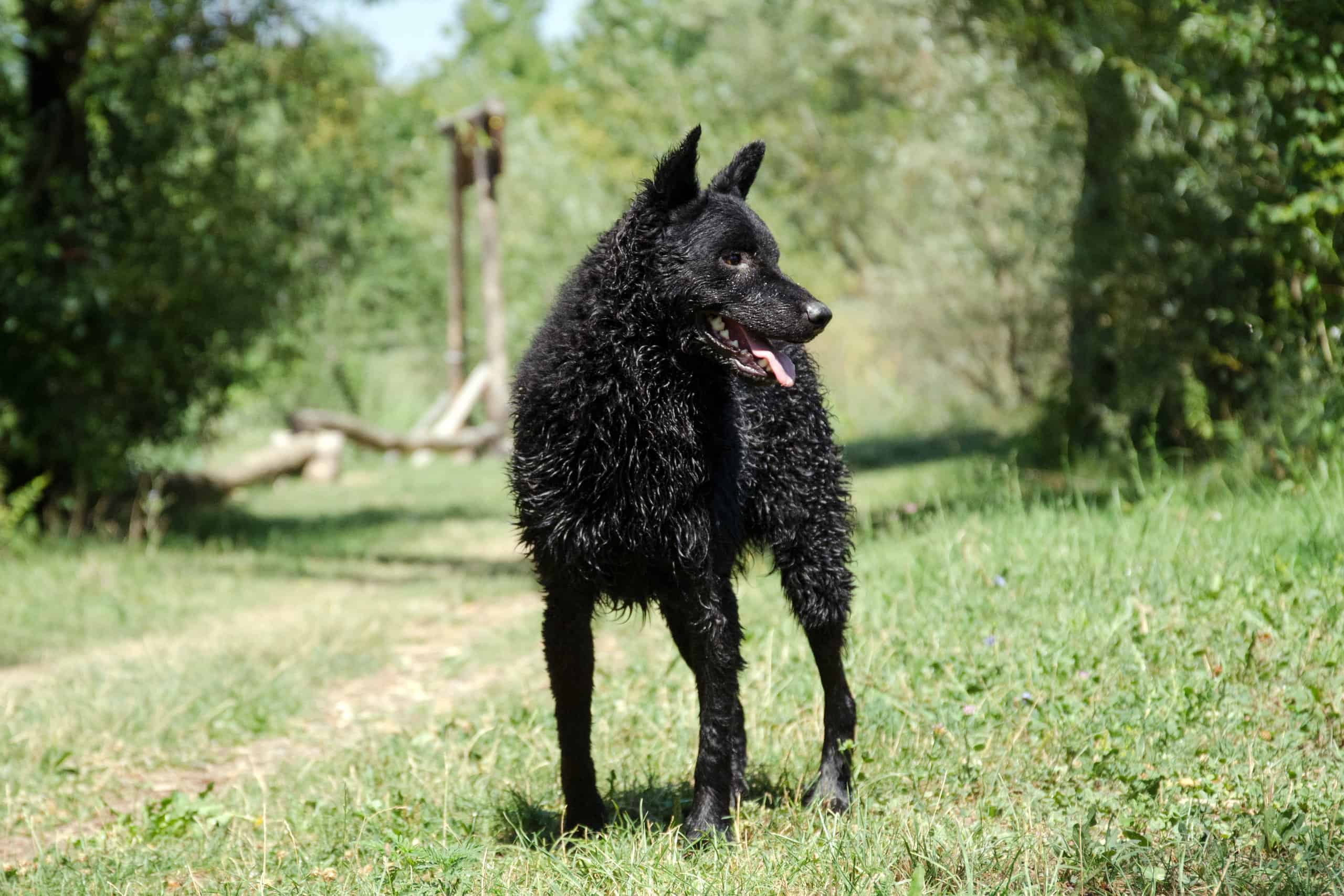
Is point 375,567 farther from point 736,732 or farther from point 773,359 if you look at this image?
point 773,359

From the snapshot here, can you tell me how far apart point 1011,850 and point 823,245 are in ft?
80.6

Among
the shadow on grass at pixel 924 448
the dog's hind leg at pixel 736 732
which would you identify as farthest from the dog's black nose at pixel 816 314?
the shadow on grass at pixel 924 448

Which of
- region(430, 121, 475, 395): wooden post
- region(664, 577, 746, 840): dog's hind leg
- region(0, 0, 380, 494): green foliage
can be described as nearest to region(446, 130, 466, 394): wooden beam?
region(430, 121, 475, 395): wooden post

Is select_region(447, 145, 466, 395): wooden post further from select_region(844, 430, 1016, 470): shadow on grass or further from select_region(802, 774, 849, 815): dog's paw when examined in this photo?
select_region(802, 774, 849, 815): dog's paw

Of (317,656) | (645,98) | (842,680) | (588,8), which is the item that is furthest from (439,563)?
(588,8)

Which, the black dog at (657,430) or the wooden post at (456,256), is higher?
the wooden post at (456,256)

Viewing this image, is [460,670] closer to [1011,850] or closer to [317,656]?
[317,656]

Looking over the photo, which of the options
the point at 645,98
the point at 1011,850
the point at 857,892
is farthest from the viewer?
the point at 645,98

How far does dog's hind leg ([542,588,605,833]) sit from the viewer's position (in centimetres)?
394

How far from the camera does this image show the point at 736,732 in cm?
416

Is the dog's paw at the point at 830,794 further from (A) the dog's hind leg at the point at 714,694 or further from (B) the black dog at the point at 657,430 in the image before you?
(A) the dog's hind leg at the point at 714,694

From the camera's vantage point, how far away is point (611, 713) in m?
5.46

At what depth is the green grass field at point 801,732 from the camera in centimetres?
345

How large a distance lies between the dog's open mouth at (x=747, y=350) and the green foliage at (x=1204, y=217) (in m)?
4.22
